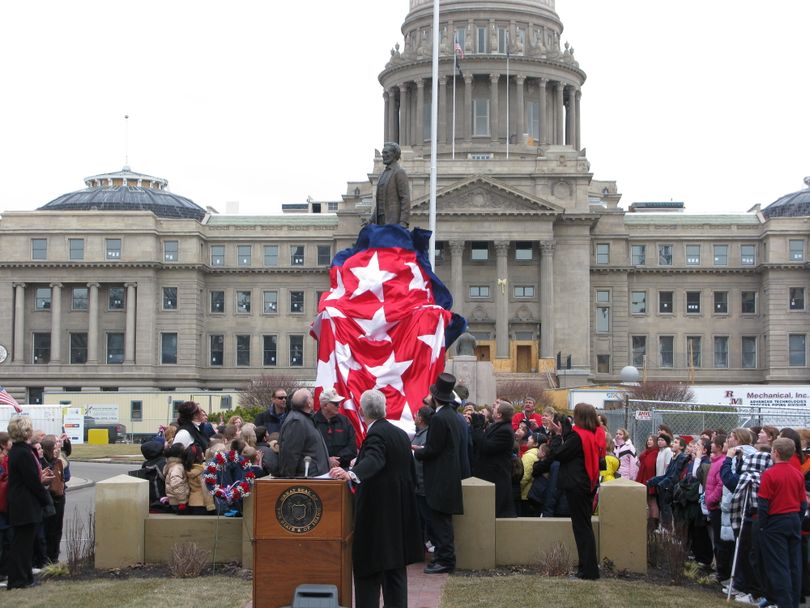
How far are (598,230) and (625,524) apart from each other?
251ft

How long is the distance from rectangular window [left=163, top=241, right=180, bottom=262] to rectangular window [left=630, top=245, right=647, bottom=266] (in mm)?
32586

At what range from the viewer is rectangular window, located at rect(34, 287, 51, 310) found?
93.1 m

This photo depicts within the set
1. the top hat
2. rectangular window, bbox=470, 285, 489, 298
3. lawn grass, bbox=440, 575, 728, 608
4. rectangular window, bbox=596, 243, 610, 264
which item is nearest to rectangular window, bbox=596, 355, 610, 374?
rectangular window, bbox=596, 243, 610, 264

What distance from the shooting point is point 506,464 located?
18.3 meters

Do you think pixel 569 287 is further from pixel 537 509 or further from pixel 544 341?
pixel 537 509

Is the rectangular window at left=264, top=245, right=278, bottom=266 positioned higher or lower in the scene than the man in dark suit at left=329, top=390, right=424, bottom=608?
higher

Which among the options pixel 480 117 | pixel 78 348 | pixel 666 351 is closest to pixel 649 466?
pixel 666 351

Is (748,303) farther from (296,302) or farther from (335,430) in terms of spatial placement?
(335,430)

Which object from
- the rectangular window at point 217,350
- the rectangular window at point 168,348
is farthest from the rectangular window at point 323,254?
the rectangular window at point 168,348

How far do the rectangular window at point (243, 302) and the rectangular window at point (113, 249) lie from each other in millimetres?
9174

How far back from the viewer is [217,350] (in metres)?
95.2

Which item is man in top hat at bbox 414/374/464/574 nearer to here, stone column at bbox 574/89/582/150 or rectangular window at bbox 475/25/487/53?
rectangular window at bbox 475/25/487/53

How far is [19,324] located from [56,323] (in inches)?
102

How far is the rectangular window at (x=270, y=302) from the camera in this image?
95.3 metres
